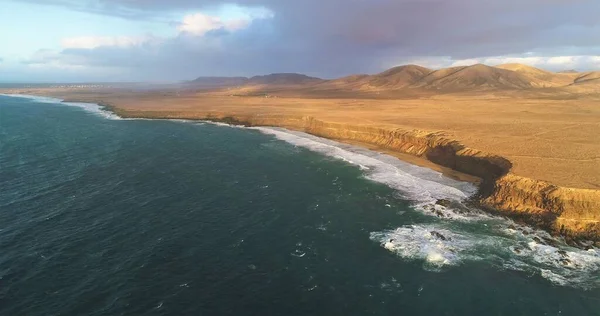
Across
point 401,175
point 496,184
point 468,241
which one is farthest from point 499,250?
point 401,175

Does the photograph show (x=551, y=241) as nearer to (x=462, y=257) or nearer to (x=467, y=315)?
(x=462, y=257)

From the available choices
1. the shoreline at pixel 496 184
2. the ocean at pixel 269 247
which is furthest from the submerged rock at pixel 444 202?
the shoreline at pixel 496 184

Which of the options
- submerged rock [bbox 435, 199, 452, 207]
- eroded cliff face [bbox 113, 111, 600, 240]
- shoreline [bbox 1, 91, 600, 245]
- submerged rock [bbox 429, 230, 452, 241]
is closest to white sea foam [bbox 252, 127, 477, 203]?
submerged rock [bbox 435, 199, 452, 207]

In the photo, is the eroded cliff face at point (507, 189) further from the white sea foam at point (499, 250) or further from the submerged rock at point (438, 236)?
the submerged rock at point (438, 236)

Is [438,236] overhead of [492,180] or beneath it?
beneath

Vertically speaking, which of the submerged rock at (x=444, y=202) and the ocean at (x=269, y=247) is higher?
the submerged rock at (x=444, y=202)

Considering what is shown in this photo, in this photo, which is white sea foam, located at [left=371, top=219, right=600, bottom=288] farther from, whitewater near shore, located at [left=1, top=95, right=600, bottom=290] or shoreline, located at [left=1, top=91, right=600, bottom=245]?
shoreline, located at [left=1, top=91, right=600, bottom=245]

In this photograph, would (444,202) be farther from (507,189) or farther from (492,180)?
(492,180)
